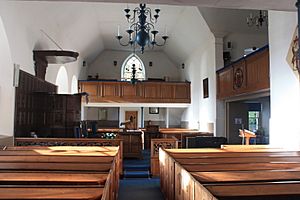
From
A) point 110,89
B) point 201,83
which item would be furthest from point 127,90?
point 201,83

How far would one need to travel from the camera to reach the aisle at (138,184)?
→ 15.5 feet

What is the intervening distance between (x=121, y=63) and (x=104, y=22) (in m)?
3.38

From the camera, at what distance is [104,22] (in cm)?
947

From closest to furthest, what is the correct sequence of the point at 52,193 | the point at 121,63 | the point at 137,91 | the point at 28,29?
1. the point at 52,193
2. the point at 28,29
3. the point at 137,91
4. the point at 121,63

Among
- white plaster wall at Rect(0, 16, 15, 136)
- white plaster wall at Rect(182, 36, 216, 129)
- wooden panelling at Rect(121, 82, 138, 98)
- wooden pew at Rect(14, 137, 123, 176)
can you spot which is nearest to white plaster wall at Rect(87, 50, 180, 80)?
white plaster wall at Rect(182, 36, 216, 129)

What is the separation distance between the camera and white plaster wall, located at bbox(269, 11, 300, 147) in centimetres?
426

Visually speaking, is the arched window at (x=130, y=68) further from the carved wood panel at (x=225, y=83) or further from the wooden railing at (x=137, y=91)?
the carved wood panel at (x=225, y=83)

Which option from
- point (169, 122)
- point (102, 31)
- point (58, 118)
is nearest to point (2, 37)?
point (58, 118)

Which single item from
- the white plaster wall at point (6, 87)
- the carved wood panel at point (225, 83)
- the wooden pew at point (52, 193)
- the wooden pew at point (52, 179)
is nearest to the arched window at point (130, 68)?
the carved wood panel at point (225, 83)

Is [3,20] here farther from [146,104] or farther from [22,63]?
[146,104]

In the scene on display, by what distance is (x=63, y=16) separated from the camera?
7098mm

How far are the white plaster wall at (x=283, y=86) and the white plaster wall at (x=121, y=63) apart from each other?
26.1 ft

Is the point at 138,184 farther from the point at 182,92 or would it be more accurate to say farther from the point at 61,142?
the point at 182,92

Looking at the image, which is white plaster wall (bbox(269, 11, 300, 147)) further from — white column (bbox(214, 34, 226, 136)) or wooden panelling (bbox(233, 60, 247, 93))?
white column (bbox(214, 34, 226, 136))
